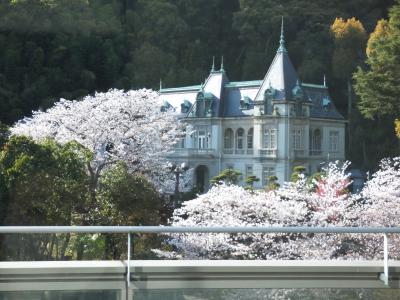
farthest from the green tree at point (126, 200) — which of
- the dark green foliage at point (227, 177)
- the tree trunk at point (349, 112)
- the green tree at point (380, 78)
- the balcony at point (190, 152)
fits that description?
the green tree at point (380, 78)

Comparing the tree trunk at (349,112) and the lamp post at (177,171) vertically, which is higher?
the tree trunk at (349,112)

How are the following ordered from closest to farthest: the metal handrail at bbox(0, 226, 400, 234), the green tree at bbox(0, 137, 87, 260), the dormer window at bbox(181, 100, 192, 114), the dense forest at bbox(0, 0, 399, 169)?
1. the metal handrail at bbox(0, 226, 400, 234)
2. the green tree at bbox(0, 137, 87, 260)
3. the dense forest at bbox(0, 0, 399, 169)
4. the dormer window at bbox(181, 100, 192, 114)

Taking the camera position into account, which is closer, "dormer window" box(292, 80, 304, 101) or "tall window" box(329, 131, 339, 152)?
"tall window" box(329, 131, 339, 152)

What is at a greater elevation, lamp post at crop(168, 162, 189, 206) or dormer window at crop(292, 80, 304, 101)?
dormer window at crop(292, 80, 304, 101)

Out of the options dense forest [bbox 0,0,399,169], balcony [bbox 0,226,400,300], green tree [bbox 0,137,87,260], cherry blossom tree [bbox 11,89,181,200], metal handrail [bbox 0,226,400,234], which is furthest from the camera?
cherry blossom tree [bbox 11,89,181,200]

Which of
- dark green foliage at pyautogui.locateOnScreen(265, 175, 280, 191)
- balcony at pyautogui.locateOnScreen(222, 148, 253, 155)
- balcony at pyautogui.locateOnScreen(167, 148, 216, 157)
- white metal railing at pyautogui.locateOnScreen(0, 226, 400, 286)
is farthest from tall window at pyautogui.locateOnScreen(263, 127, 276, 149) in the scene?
white metal railing at pyautogui.locateOnScreen(0, 226, 400, 286)

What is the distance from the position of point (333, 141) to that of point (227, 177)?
0.82 m

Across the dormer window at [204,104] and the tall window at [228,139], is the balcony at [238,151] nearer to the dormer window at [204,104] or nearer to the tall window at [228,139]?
the tall window at [228,139]

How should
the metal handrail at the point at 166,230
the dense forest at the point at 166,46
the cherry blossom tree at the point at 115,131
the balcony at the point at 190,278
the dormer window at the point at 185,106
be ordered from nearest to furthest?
the balcony at the point at 190,278, the metal handrail at the point at 166,230, the dense forest at the point at 166,46, the cherry blossom tree at the point at 115,131, the dormer window at the point at 185,106

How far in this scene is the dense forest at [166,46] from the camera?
4.64 metres

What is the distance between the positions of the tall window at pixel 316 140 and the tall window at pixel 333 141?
81 mm

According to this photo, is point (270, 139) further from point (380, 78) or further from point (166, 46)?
point (166, 46)

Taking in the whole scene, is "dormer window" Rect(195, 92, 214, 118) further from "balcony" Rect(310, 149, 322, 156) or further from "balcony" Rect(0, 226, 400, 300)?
"balcony" Rect(0, 226, 400, 300)

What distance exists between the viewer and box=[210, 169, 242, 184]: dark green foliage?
4.79 metres
